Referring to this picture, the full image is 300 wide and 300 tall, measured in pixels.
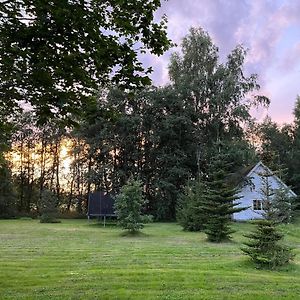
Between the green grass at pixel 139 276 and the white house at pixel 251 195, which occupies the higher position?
the white house at pixel 251 195

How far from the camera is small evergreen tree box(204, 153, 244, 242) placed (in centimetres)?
1997

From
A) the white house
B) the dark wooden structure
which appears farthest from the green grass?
the white house

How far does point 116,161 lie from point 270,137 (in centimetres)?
1990

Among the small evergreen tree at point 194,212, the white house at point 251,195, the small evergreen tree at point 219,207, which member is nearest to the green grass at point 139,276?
the small evergreen tree at point 219,207

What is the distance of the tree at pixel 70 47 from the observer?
5.80 metres

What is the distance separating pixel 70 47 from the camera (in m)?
6.14

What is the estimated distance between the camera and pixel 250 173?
119ft

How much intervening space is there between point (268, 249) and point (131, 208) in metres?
12.8

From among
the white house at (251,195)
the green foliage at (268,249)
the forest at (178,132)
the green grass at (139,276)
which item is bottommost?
the green grass at (139,276)

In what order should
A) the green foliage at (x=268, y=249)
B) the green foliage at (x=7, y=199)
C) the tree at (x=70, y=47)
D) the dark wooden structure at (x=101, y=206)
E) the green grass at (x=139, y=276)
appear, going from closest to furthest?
the tree at (x=70, y=47), the green grass at (x=139, y=276), the green foliage at (x=268, y=249), the dark wooden structure at (x=101, y=206), the green foliage at (x=7, y=199)

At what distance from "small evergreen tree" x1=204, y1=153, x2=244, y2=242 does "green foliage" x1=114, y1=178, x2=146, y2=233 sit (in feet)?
15.3

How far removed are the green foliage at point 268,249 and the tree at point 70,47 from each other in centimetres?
786

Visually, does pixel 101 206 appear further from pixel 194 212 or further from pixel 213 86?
pixel 213 86

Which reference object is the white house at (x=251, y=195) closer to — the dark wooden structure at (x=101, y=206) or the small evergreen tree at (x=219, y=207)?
the dark wooden structure at (x=101, y=206)
